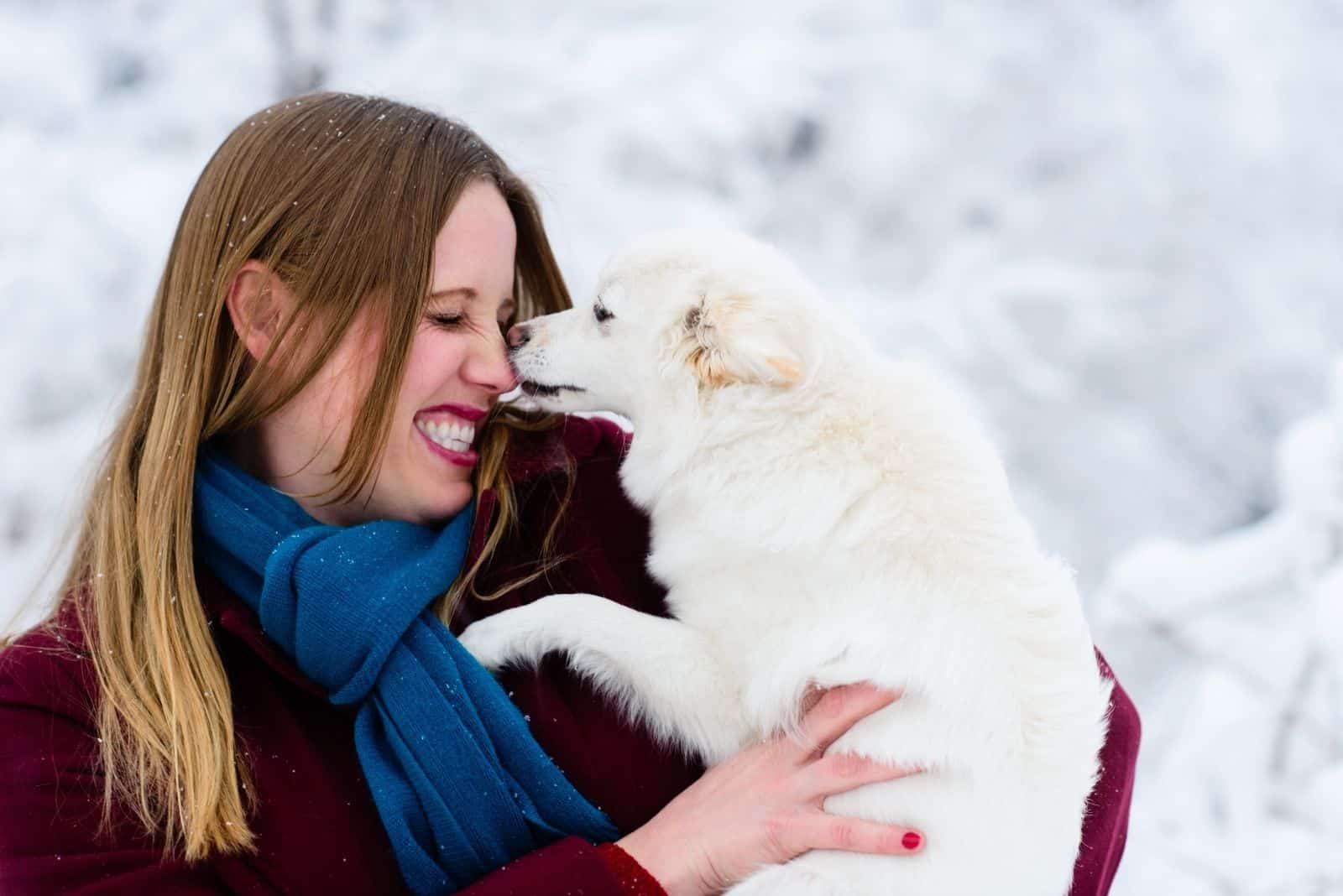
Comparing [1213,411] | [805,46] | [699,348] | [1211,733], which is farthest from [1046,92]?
[699,348]

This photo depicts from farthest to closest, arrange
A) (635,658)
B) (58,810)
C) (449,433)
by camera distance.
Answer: (449,433), (635,658), (58,810)

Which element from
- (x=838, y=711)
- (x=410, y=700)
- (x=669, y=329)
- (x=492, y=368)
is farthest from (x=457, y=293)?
(x=838, y=711)

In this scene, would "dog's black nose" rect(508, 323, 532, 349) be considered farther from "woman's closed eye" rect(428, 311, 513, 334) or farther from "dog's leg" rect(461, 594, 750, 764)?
"dog's leg" rect(461, 594, 750, 764)

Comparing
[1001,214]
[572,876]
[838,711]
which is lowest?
[572,876]

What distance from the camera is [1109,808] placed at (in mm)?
1756

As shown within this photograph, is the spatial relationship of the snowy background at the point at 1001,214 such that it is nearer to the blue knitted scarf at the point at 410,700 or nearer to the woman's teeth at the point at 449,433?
the woman's teeth at the point at 449,433

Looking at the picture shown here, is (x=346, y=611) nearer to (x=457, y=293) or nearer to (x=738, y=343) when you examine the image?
(x=457, y=293)

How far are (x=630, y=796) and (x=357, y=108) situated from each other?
52.6 inches

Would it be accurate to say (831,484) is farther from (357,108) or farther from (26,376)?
(26,376)

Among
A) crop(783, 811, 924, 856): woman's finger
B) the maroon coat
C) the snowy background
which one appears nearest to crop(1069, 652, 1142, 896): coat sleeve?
the maroon coat

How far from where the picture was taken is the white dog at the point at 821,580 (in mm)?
1482

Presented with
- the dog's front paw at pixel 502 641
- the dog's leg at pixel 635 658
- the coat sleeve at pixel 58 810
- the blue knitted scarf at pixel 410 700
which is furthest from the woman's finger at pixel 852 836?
the coat sleeve at pixel 58 810

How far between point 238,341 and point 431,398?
358mm

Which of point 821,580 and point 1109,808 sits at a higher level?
point 821,580
